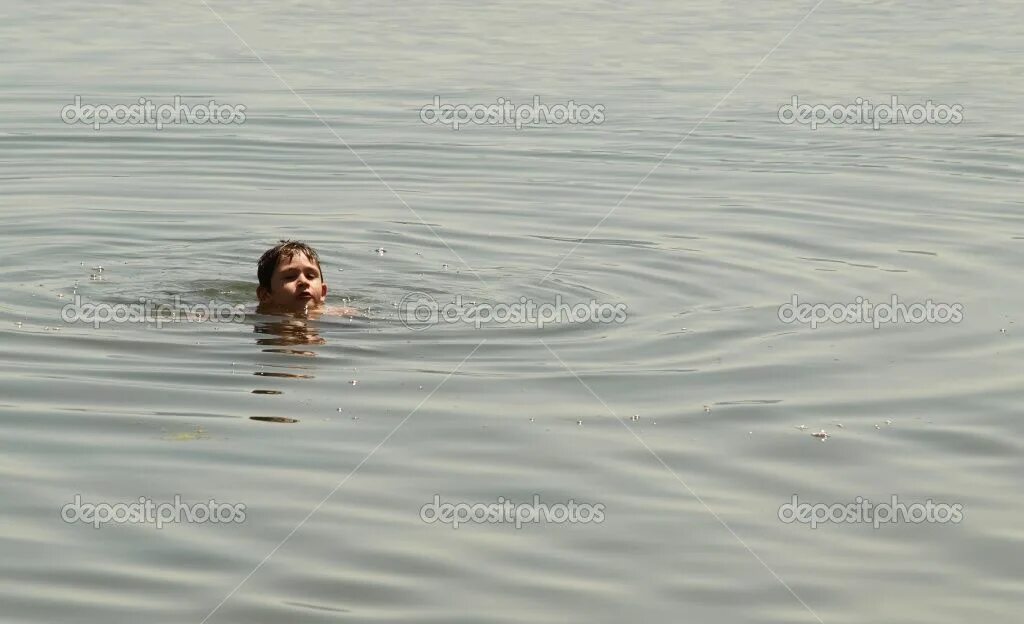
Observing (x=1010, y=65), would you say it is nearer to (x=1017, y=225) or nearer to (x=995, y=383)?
(x=1017, y=225)

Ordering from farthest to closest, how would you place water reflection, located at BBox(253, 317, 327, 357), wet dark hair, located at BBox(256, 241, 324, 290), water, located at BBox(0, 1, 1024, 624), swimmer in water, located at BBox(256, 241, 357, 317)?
wet dark hair, located at BBox(256, 241, 324, 290) → swimmer in water, located at BBox(256, 241, 357, 317) → water reflection, located at BBox(253, 317, 327, 357) → water, located at BBox(0, 1, 1024, 624)

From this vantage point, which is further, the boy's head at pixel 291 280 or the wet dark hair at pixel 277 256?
the wet dark hair at pixel 277 256

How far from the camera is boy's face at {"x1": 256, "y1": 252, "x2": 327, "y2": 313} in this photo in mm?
12258

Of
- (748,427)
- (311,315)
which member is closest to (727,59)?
(311,315)

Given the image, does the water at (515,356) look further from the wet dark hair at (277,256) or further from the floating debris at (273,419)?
the wet dark hair at (277,256)

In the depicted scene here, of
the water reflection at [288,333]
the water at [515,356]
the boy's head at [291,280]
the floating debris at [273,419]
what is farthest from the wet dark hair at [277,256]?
the floating debris at [273,419]

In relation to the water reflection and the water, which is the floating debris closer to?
the water

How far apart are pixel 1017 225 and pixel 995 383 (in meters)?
5.25

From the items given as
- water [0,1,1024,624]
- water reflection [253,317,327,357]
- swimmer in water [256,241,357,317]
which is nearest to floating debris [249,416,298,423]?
water [0,1,1024,624]

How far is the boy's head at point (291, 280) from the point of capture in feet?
40.3

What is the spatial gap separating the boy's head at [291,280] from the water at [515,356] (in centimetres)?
38

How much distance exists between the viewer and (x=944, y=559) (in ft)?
24.0

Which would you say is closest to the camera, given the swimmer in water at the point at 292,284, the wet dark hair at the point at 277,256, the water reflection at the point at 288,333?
the water reflection at the point at 288,333

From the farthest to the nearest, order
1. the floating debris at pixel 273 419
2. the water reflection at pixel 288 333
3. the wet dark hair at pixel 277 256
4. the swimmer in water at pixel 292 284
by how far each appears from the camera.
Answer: the wet dark hair at pixel 277 256, the swimmer in water at pixel 292 284, the water reflection at pixel 288 333, the floating debris at pixel 273 419
